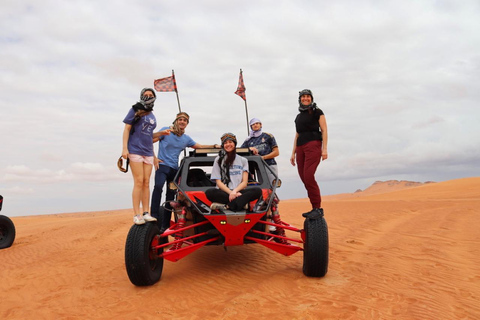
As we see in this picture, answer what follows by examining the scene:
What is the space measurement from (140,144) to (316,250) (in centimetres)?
287

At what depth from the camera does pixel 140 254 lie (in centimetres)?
427

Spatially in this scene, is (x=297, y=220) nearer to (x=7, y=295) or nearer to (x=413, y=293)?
(x=413, y=293)

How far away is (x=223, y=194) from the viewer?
15.8ft

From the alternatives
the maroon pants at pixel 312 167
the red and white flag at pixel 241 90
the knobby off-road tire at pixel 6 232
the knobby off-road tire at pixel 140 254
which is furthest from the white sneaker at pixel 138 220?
the knobby off-road tire at pixel 6 232

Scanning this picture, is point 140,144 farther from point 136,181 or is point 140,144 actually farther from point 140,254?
point 140,254

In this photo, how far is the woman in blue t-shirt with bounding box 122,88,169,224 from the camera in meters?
4.89

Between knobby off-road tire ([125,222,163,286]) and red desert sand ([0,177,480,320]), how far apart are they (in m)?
0.19

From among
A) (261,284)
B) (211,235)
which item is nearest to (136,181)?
(211,235)

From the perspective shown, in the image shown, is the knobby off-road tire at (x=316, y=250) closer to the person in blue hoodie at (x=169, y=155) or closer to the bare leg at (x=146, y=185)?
the bare leg at (x=146, y=185)

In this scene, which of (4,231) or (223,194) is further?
(4,231)

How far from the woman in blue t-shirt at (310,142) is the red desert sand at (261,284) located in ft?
4.26

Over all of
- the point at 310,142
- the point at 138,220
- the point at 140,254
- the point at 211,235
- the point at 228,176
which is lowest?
the point at 140,254

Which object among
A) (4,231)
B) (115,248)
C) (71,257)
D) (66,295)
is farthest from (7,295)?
(4,231)

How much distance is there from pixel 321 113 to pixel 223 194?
6.65 feet
